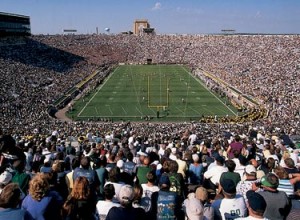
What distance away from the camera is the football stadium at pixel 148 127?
222 inches

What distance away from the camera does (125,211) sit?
496 centimetres

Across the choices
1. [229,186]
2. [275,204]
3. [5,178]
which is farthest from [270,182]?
[5,178]

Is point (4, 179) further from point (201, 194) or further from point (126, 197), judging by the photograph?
point (201, 194)

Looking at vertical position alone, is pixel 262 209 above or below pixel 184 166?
above

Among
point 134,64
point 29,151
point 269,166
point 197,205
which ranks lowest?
point 134,64

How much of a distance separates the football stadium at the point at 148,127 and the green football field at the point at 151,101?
0.19 metres

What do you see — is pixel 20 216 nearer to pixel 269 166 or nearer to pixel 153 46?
pixel 269 166

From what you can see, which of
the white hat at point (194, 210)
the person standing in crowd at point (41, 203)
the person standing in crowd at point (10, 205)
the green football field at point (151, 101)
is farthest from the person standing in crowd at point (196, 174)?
the green football field at point (151, 101)

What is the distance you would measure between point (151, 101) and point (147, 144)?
29.7 meters

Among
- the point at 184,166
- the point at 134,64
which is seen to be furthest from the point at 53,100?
the point at 134,64

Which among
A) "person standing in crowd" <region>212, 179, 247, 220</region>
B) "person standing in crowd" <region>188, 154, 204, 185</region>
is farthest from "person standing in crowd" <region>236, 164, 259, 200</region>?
"person standing in crowd" <region>188, 154, 204, 185</region>

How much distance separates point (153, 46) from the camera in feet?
344

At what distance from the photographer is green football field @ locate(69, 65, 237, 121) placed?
39.6m

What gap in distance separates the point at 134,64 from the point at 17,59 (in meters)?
32.3
